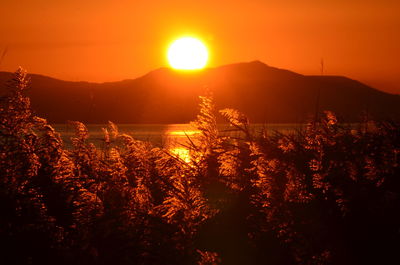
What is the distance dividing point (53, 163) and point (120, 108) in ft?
408

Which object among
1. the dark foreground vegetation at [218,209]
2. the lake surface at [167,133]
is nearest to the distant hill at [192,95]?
the lake surface at [167,133]

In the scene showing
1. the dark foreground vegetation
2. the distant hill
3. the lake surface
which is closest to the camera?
the dark foreground vegetation

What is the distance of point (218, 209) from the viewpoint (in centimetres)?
668

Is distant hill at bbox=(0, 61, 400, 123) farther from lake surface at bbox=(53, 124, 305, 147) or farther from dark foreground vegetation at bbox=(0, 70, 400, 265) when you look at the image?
dark foreground vegetation at bbox=(0, 70, 400, 265)

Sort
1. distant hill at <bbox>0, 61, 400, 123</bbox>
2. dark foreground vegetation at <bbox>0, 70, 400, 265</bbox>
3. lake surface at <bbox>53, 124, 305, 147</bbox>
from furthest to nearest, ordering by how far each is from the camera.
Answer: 1. distant hill at <bbox>0, 61, 400, 123</bbox>
2. lake surface at <bbox>53, 124, 305, 147</bbox>
3. dark foreground vegetation at <bbox>0, 70, 400, 265</bbox>

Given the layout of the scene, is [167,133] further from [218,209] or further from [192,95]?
[192,95]

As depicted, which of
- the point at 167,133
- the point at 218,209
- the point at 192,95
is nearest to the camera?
the point at 218,209

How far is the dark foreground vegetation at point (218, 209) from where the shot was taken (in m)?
5.20

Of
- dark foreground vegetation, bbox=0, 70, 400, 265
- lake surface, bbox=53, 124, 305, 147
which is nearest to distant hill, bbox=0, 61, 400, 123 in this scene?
lake surface, bbox=53, 124, 305, 147

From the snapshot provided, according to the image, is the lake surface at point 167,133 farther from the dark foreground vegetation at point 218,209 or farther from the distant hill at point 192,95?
the distant hill at point 192,95

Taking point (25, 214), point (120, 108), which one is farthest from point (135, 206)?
point (120, 108)

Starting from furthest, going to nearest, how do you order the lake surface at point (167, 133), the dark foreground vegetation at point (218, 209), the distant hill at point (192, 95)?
1. the distant hill at point (192, 95)
2. the lake surface at point (167, 133)
3. the dark foreground vegetation at point (218, 209)

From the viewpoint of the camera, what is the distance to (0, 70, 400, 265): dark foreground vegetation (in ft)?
17.0

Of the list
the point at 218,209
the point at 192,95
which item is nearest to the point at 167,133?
the point at 218,209
